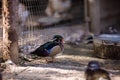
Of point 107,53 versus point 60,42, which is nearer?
point 60,42

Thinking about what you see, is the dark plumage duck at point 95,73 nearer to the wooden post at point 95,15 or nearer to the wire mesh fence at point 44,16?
the wire mesh fence at point 44,16

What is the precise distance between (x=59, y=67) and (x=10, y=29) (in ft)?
3.66

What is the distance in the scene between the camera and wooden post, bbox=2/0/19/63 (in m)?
6.71

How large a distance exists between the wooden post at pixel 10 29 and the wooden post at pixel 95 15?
4365mm

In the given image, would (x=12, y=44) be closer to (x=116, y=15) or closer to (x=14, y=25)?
(x=14, y=25)

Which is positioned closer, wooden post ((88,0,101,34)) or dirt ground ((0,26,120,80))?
dirt ground ((0,26,120,80))

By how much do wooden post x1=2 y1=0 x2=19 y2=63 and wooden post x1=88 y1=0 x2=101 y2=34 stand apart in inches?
172

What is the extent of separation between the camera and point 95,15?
10.9 m

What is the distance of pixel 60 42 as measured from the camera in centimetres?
721

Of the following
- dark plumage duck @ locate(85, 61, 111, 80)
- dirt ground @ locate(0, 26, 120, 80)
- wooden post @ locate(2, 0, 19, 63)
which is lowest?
dirt ground @ locate(0, 26, 120, 80)

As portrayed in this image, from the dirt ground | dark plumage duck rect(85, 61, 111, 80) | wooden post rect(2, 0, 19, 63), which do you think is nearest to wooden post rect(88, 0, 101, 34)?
the dirt ground

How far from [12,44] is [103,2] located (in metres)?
5.88

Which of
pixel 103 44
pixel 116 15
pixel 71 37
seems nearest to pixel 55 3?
pixel 116 15

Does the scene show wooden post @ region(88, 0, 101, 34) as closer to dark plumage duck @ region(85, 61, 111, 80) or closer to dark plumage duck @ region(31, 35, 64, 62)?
dark plumage duck @ region(31, 35, 64, 62)
